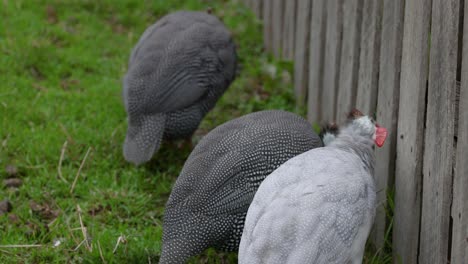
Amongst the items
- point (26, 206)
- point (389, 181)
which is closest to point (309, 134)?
point (389, 181)

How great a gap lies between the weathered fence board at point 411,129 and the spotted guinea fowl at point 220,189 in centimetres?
45

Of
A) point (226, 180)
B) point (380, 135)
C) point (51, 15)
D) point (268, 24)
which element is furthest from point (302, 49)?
point (51, 15)

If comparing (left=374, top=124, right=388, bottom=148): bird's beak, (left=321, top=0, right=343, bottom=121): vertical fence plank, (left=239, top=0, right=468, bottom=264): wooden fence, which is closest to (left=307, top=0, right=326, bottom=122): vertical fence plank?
(left=321, top=0, right=343, bottom=121): vertical fence plank

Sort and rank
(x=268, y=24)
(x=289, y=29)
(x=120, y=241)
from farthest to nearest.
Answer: (x=268, y=24) → (x=289, y=29) → (x=120, y=241)

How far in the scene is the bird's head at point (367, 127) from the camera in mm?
3293

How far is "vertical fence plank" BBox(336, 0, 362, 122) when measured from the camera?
3.84 meters

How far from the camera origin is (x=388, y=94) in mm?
3355

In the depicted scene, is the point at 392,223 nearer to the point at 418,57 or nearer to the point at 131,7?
the point at 418,57

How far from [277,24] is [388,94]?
7.45 ft

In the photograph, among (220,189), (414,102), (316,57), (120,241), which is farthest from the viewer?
(316,57)

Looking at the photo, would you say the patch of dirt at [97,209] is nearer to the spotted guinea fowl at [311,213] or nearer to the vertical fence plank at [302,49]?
the spotted guinea fowl at [311,213]

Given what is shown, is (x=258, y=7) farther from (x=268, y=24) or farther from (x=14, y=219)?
(x=14, y=219)

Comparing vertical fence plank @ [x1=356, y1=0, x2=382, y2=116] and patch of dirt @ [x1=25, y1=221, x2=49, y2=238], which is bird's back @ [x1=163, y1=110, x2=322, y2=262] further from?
patch of dirt @ [x1=25, y1=221, x2=49, y2=238]

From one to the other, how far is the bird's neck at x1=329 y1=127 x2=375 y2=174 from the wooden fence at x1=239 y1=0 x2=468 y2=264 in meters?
0.10
